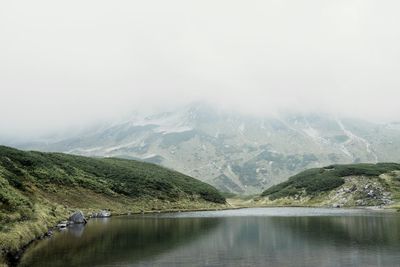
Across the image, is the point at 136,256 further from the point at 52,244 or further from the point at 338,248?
the point at 338,248

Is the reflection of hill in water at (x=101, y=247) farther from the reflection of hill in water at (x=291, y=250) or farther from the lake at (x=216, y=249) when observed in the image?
the reflection of hill in water at (x=291, y=250)

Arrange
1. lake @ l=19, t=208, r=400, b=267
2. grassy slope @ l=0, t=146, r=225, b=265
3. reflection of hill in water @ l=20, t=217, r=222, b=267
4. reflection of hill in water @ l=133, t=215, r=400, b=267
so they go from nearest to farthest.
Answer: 1. reflection of hill in water @ l=133, t=215, r=400, b=267
2. lake @ l=19, t=208, r=400, b=267
3. reflection of hill in water @ l=20, t=217, r=222, b=267
4. grassy slope @ l=0, t=146, r=225, b=265

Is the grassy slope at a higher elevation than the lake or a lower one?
higher

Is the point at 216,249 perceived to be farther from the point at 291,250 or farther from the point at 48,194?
the point at 48,194

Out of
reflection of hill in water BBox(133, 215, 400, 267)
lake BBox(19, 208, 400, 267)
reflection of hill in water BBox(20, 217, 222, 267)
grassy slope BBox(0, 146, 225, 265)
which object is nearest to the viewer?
reflection of hill in water BBox(133, 215, 400, 267)

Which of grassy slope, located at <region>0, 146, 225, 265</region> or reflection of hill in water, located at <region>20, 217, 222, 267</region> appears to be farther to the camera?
grassy slope, located at <region>0, 146, 225, 265</region>

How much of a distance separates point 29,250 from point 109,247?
1117cm

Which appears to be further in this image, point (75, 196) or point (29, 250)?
point (75, 196)

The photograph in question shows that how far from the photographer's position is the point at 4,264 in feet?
144

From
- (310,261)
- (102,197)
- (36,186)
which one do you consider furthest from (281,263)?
(102,197)

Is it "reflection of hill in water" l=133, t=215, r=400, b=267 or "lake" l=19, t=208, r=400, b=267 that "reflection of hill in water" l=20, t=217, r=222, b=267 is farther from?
"reflection of hill in water" l=133, t=215, r=400, b=267

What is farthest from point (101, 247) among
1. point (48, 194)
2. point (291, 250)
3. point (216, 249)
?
point (48, 194)

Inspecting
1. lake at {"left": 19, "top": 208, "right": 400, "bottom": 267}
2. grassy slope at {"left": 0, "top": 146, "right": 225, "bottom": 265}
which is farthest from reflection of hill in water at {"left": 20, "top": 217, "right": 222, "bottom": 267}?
grassy slope at {"left": 0, "top": 146, "right": 225, "bottom": 265}

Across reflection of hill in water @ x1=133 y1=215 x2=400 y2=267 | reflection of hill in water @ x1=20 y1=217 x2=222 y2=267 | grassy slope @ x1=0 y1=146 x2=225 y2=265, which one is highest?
grassy slope @ x1=0 y1=146 x2=225 y2=265
